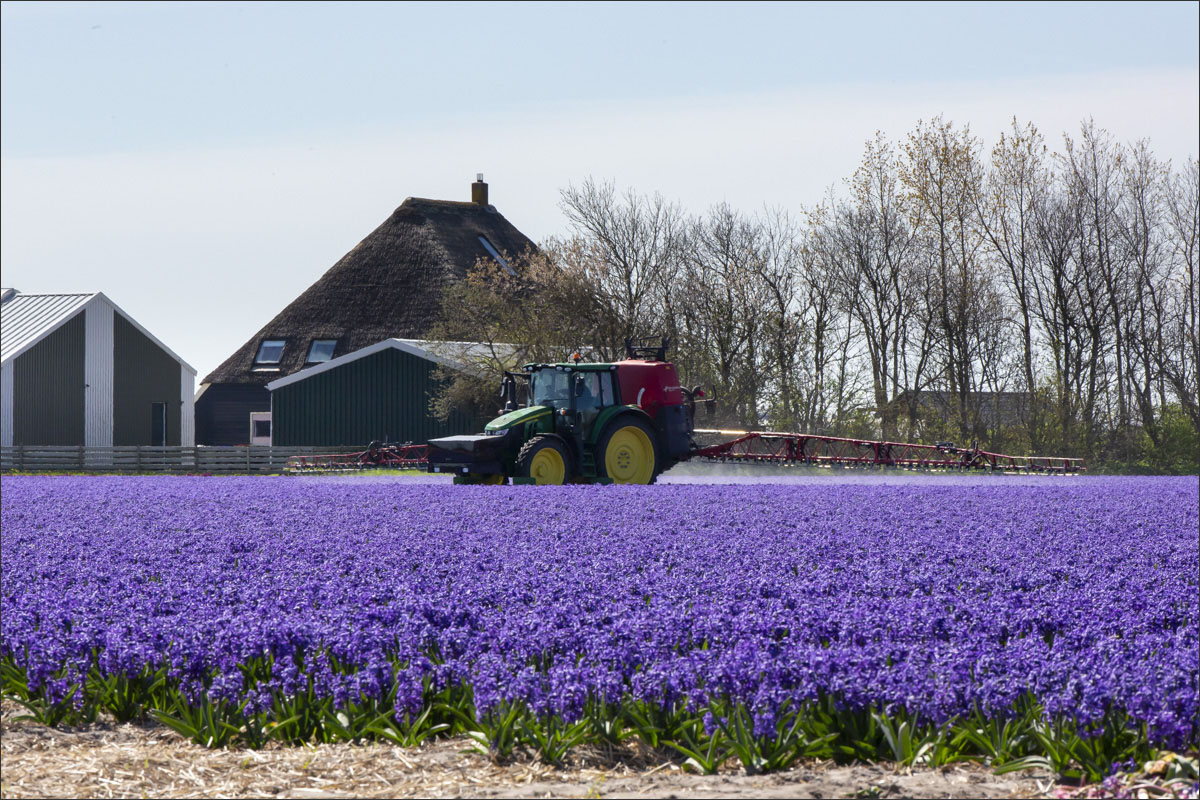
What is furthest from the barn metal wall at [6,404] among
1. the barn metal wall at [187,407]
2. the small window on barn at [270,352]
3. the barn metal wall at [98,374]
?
the small window on barn at [270,352]

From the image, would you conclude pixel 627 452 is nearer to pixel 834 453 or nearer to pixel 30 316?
pixel 834 453

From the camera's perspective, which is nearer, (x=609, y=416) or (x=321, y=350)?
(x=609, y=416)

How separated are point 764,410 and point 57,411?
72.3 ft

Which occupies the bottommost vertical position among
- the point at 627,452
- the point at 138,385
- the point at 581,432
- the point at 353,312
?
the point at 627,452

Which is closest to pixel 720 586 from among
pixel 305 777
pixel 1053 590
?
pixel 1053 590

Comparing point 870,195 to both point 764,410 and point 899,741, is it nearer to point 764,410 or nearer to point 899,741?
point 764,410

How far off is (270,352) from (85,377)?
9.25 meters

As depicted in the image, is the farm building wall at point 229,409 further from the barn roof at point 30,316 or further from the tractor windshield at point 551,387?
the tractor windshield at point 551,387

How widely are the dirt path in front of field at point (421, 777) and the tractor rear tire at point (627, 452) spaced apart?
16452 millimetres

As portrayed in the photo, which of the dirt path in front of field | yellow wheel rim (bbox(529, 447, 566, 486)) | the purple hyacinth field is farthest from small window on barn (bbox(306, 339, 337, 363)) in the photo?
the dirt path in front of field

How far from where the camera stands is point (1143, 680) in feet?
16.7

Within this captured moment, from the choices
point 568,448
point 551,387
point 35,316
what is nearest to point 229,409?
point 35,316

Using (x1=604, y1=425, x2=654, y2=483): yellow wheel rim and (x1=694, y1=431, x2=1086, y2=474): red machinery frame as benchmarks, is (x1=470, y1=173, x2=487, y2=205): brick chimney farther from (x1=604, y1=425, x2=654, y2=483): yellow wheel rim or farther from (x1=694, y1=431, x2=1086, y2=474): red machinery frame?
(x1=604, y1=425, x2=654, y2=483): yellow wheel rim

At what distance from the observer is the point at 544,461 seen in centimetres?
2141
